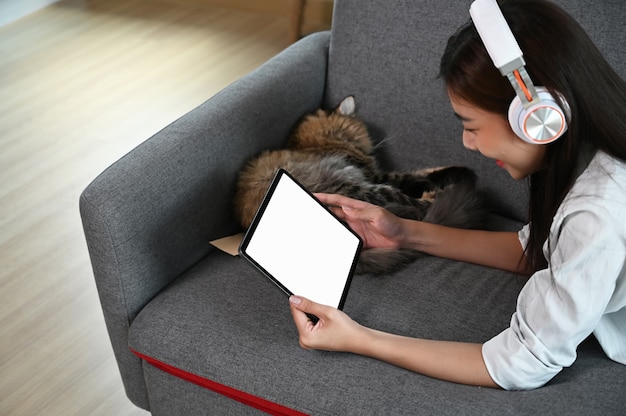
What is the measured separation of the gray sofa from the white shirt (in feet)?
0.27

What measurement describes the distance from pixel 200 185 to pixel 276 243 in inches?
11.7

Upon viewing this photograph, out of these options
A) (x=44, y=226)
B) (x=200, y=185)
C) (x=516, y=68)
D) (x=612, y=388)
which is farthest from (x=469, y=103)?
(x=44, y=226)

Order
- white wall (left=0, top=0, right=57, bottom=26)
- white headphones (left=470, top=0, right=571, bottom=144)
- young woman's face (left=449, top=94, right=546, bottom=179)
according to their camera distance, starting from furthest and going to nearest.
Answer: white wall (left=0, top=0, right=57, bottom=26) → young woman's face (left=449, top=94, right=546, bottom=179) → white headphones (left=470, top=0, right=571, bottom=144)

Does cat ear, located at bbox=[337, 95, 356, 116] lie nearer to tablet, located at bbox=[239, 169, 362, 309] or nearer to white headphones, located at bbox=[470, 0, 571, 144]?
tablet, located at bbox=[239, 169, 362, 309]

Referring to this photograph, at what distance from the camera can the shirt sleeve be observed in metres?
1.09

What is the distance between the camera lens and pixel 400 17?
1812 mm

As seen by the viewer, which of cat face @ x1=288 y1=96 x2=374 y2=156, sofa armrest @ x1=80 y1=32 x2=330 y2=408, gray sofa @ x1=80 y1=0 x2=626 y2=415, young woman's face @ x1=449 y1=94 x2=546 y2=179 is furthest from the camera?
cat face @ x1=288 y1=96 x2=374 y2=156

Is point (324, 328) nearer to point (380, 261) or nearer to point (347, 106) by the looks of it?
point (380, 261)

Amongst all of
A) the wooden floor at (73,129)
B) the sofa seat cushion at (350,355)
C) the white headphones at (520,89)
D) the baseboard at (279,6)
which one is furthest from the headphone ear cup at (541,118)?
the baseboard at (279,6)

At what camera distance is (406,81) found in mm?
1817

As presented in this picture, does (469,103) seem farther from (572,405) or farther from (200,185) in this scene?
(200,185)

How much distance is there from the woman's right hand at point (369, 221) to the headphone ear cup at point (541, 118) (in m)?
0.51

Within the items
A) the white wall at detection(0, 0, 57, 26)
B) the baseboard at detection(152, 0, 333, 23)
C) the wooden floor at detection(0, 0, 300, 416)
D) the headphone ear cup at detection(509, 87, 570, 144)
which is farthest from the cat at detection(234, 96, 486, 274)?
the white wall at detection(0, 0, 57, 26)

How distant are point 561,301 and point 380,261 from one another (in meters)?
0.48
